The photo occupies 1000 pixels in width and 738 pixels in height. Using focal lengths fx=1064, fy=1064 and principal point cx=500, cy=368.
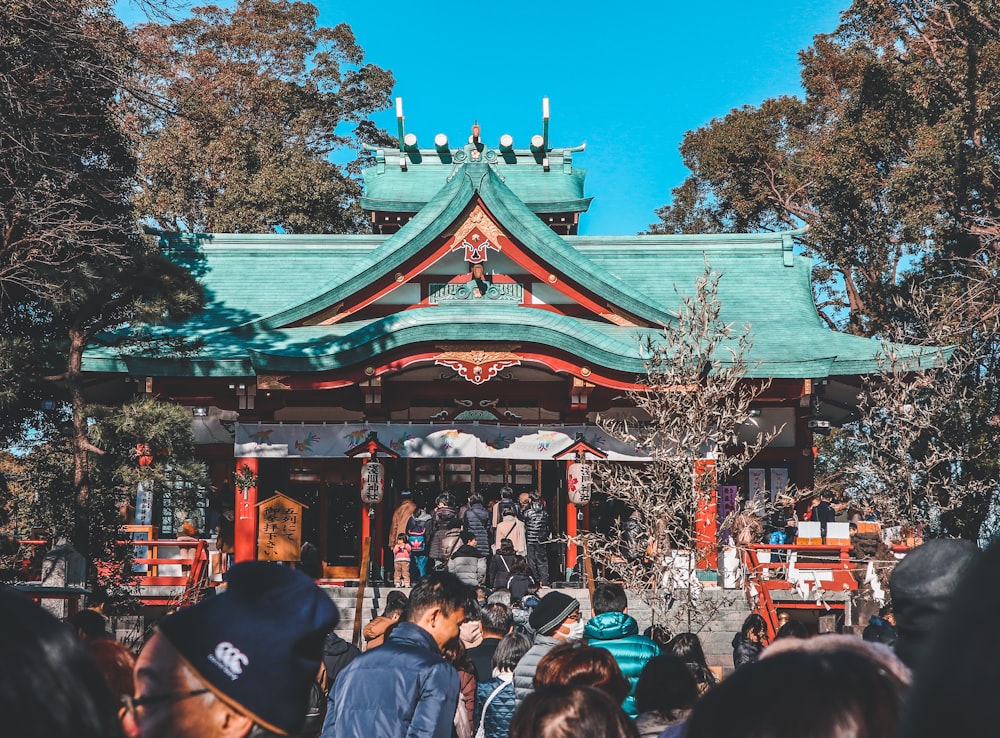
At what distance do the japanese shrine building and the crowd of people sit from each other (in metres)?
12.7

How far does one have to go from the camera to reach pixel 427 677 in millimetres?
4094

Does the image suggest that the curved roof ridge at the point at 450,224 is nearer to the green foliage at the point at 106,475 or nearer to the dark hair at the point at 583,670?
→ the green foliage at the point at 106,475

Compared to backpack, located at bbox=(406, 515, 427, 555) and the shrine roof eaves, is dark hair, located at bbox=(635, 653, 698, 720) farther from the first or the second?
the shrine roof eaves

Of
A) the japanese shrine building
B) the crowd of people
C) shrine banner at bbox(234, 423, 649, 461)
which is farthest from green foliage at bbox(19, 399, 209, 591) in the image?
the crowd of people

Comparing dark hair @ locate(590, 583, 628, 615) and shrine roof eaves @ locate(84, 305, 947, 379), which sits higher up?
shrine roof eaves @ locate(84, 305, 947, 379)

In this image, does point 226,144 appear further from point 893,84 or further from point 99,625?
point 99,625

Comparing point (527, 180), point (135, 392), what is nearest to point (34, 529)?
point (135, 392)

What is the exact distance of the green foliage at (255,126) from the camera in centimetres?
2803

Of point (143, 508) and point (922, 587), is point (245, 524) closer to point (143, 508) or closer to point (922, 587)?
point (143, 508)

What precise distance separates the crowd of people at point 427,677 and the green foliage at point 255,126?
2132 cm

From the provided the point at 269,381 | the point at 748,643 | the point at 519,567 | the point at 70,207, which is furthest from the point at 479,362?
the point at 748,643

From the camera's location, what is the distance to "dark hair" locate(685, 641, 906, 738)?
1468 millimetres

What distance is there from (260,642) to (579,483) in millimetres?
14714

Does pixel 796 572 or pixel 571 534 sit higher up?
pixel 571 534
